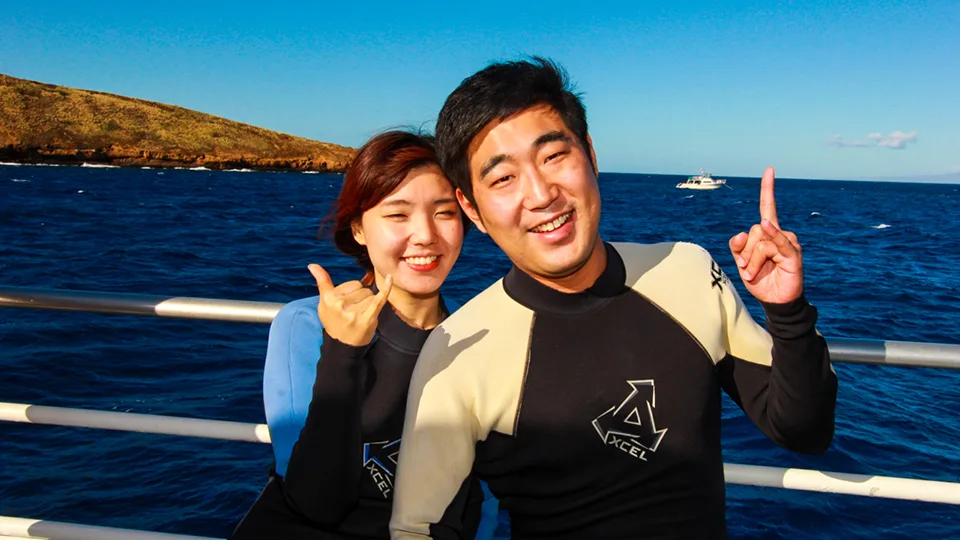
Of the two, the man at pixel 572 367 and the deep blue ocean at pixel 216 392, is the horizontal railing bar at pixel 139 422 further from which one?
the deep blue ocean at pixel 216 392

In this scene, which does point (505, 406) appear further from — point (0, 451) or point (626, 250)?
point (0, 451)

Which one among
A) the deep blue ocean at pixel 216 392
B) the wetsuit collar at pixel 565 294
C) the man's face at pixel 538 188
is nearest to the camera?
the man's face at pixel 538 188

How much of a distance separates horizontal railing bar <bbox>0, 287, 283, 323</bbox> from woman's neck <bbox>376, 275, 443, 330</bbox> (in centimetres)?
38

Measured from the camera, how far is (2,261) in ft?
54.5

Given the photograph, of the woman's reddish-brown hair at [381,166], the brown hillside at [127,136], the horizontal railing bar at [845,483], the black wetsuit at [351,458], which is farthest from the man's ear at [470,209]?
the brown hillside at [127,136]

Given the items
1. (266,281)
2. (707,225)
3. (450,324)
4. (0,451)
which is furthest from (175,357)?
(707,225)

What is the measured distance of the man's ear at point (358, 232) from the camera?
2551mm

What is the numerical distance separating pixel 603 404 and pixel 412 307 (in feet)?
2.43

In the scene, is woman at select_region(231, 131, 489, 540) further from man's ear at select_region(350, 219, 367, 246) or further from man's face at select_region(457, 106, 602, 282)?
man's face at select_region(457, 106, 602, 282)

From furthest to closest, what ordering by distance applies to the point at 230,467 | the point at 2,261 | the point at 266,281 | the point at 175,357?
1. the point at 2,261
2. the point at 266,281
3. the point at 175,357
4. the point at 230,467

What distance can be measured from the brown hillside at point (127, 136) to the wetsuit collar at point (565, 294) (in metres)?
97.6

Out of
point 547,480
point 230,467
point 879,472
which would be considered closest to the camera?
point 547,480

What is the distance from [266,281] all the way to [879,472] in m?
11.9

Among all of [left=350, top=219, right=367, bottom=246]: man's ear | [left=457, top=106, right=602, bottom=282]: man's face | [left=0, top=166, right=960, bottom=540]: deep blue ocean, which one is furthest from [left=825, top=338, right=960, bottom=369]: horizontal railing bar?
[left=0, top=166, right=960, bottom=540]: deep blue ocean
